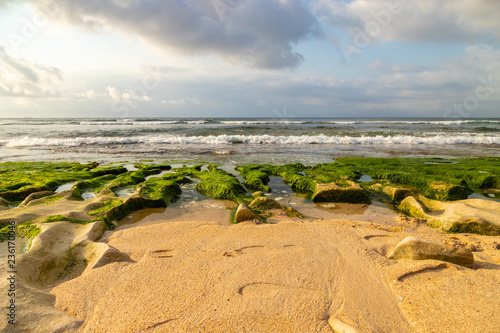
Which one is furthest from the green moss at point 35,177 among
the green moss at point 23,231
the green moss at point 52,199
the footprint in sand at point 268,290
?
the footprint in sand at point 268,290

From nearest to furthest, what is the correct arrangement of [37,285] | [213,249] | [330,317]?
[330,317], [37,285], [213,249]

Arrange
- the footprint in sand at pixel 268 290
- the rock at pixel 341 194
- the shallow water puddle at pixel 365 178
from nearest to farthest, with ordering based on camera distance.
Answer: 1. the footprint in sand at pixel 268 290
2. the rock at pixel 341 194
3. the shallow water puddle at pixel 365 178

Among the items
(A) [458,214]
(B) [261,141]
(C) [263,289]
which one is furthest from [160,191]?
(B) [261,141]

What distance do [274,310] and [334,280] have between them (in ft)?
3.16

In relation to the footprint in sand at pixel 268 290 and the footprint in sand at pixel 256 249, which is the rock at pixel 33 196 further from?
the footprint in sand at pixel 268 290

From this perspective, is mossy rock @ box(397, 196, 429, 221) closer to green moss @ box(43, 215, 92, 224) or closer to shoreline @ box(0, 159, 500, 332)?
shoreline @ box(0, 159, 500, 332)

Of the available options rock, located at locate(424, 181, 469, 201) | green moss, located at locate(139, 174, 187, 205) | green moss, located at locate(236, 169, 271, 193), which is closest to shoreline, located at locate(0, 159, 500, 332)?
green moss, located at locate(139, 174, 187, 205)

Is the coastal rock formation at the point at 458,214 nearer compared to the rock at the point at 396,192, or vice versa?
the coastal rock formation at the point at 458,214

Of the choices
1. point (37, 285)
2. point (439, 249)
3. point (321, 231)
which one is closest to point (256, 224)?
point (321, 231)

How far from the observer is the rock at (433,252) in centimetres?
309

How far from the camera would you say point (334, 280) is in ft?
9.67

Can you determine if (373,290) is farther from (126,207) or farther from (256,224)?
(126,207)

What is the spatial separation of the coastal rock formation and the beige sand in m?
0.38

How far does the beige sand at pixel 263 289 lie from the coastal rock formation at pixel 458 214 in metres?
0.38
